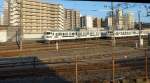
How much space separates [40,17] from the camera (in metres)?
79.5

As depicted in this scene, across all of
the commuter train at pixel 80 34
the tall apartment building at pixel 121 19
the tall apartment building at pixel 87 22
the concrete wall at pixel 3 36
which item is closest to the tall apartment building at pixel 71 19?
the tall apartment building at pixel 87 22

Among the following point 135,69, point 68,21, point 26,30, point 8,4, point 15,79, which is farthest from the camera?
point 68,21

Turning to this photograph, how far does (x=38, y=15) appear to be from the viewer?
80250mm

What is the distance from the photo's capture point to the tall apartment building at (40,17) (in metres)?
74.9

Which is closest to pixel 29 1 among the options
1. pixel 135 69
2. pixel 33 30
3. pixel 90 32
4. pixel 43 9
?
pixel 43 9

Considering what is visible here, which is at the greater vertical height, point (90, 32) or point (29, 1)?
point (29, 1)

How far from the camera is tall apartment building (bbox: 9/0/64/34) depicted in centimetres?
7488

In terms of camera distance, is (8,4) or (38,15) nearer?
(8,4)

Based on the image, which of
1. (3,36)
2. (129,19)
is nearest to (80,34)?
(3,36)

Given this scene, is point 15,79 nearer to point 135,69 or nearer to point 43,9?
point 135,69

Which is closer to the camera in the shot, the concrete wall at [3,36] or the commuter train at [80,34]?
the commuter train at [80,34]

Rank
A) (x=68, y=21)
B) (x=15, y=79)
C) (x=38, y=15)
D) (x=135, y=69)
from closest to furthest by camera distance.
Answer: (x=15, y=79)
(x=135, y=69)
(x=38, y=15)
(x=68, y=21)

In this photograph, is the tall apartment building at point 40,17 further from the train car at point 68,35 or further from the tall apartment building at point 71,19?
the train car at point 68,35

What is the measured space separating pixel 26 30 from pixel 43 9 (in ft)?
34.6
